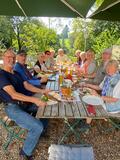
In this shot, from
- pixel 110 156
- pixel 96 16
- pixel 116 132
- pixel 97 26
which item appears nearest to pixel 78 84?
pixel 116 132

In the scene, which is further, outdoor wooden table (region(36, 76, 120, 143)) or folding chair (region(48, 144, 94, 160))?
outdoor wooden table (region(36, 76, 120, 143))

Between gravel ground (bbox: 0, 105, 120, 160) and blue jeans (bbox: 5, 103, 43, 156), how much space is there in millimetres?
281

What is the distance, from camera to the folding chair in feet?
8.55

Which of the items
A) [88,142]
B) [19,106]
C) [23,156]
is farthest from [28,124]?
[88,142]

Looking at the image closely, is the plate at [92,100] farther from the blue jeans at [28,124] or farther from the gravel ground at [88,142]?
the gravel ground at [88,142]

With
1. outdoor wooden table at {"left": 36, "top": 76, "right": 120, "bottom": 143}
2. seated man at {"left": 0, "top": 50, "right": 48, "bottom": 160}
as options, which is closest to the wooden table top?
outdoor wooden table at {"left": 36, "top": 76, "right": 120, "bottom": 143}

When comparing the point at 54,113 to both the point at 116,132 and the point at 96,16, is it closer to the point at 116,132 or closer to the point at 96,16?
the point at 116,132

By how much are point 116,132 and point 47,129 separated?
43.9 inches

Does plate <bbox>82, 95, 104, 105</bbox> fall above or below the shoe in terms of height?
above

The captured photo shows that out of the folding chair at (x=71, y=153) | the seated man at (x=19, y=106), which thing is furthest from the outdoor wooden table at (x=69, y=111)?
the folding chair at (x=71, y=153)

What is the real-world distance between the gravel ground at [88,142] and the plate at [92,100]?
76 cm

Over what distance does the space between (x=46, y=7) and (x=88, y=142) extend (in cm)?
→ 303

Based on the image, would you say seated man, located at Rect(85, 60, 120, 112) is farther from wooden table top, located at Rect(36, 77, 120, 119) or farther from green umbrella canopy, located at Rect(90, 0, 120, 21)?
green umbrella canopy, located at Rect(90, 0, 120, 21)

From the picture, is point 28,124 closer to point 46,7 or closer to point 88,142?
point 88,142
